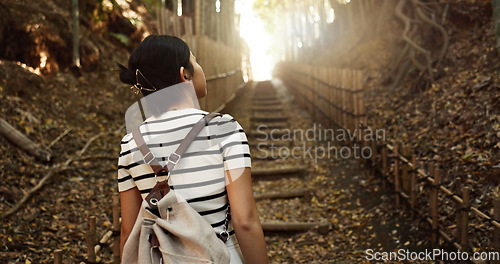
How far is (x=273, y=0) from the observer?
33344 millimetres

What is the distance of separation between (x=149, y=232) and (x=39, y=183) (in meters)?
4.42

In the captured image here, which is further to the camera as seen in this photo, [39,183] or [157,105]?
[39,183]

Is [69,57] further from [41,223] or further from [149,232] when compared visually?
[149,232]

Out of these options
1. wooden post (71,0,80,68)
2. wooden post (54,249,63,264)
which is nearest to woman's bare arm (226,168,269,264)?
wooden post (54,249,63,264)

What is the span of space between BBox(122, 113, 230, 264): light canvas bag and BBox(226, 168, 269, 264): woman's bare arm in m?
0.10

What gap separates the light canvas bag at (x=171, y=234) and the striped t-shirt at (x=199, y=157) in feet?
0.16

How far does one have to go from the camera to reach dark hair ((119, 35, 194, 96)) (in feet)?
4.94

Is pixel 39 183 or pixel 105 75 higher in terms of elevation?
pixel 105 75

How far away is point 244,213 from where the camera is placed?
58.5 inches

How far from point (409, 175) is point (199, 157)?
164 inches

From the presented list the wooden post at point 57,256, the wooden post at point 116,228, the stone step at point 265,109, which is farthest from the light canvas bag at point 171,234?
the stone step at point 265,109

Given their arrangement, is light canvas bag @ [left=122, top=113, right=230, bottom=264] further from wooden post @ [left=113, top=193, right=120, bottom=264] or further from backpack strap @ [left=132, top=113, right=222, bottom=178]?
wooden post @ [left=113, top=193, right=120, bottom=264]

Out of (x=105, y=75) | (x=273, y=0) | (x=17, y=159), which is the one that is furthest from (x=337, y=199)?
(x=273, y=0)

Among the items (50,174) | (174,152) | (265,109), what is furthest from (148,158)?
(265,109)
